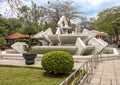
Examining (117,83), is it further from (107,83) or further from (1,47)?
(1,47)

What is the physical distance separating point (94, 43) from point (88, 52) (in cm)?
133

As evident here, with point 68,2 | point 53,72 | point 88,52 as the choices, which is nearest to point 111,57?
point 88,52

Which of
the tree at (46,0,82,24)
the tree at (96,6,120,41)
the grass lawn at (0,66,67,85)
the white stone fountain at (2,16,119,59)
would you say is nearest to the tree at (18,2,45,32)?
the tree at (46,0,82,24)

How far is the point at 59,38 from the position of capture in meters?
17.2

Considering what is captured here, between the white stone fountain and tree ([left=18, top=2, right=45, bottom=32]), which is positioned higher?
tree ([left=18, top=2, right=45, bottom=32])

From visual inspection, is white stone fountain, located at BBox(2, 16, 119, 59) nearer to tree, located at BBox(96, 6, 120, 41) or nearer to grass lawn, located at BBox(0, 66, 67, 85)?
grass lawn, located at BBox(0, 66, 67, 85)

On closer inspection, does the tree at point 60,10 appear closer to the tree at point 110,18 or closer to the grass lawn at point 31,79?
the tree at point 110,18

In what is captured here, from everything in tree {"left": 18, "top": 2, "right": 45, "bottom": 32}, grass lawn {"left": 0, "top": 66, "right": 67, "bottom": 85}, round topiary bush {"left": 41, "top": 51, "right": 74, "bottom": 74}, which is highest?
tree {"left": 18, "top": 2, "right": 45, "bottom": 32}

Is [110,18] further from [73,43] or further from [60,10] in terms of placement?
[73,43]

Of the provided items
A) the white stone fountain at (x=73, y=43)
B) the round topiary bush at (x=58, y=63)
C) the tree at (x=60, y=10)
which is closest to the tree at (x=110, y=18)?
the tree at (x=60, y=10)

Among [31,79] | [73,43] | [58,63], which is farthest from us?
[73,43]

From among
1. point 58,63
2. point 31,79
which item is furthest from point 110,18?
point 31,79

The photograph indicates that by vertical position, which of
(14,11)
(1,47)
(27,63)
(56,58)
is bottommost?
(1,47)

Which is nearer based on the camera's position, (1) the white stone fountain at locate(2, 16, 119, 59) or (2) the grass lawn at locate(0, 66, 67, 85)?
(2) the grass lawn at locate(0, 66, 67, 85)
